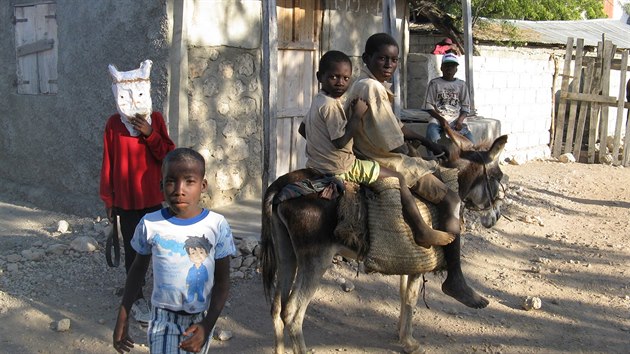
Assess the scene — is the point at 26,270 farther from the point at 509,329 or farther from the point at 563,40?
the point at 563,40

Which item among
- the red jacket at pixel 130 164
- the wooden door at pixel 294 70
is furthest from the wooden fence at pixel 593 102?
the red jacket at pixel 130 164

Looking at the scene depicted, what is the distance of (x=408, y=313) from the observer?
15.3ft

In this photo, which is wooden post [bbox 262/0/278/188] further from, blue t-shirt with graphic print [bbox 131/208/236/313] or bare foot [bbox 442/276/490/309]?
blue t-shirt with graphic print [bbox 131/208/236/313]

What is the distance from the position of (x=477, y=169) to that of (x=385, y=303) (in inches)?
63.5

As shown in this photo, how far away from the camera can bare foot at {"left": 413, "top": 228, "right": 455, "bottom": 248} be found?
4.08m

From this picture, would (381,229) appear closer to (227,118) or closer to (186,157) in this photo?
(186,157)

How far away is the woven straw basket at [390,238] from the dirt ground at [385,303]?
2.73ft

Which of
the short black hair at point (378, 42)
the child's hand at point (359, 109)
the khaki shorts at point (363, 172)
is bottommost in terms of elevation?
the khaki shorts at point (363, 172)

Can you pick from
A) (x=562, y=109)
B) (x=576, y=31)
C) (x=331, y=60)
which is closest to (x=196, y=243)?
(x=331, y=60)

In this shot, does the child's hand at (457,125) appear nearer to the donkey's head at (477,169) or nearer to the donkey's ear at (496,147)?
the donkey's head at (477,169)

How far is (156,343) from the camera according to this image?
284cm

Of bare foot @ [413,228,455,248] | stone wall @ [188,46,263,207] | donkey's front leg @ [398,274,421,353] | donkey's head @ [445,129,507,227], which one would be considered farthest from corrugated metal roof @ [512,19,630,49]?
bare foot @ [413,228,455,248]

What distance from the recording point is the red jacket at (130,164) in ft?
15.0

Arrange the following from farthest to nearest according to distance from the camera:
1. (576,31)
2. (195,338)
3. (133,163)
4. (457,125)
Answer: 1. (576,31)
2. (457,125)
3. (133,163)
4. (195,338)
